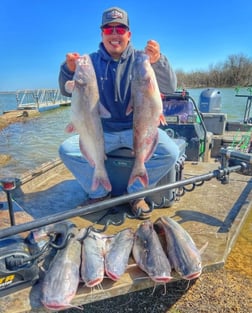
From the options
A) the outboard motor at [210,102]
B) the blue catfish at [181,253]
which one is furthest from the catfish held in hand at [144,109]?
the outboard motor at [210,102]

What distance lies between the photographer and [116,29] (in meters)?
2.53

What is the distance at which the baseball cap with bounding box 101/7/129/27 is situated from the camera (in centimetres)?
241

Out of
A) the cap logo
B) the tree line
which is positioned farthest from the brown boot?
the tree line

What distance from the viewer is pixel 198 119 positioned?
6.12m

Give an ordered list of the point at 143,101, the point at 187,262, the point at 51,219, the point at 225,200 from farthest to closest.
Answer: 1. the point at 225,200
2. the point at 143,101
3. the point at 187,262
4. the point at 51,219

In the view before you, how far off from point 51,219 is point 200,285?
5.00 feet

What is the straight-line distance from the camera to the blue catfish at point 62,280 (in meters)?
1.71

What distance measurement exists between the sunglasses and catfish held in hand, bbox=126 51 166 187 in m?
0.29

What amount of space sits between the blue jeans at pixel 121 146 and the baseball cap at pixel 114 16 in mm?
981

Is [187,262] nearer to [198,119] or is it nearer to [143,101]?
[143,101]

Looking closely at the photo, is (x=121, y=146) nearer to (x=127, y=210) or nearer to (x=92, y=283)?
(x=127, y=210)

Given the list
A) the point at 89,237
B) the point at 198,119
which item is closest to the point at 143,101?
the point at 89,237

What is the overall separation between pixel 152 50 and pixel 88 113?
2.35 ft

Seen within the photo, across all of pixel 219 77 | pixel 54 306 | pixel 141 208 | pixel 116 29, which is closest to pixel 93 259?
pixel 54 306
